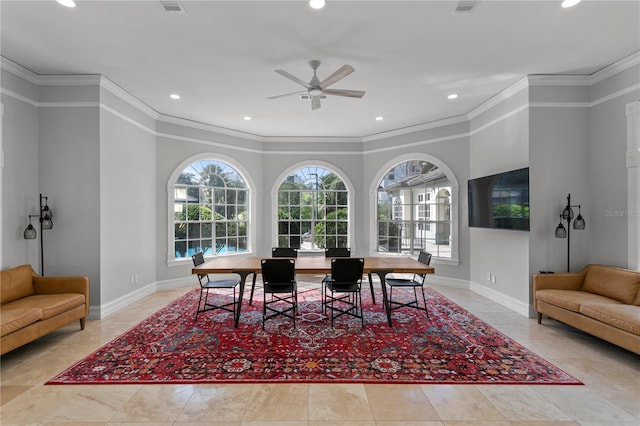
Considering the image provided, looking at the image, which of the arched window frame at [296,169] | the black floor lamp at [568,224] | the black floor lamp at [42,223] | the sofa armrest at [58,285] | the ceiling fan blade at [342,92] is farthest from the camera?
the arched window frame at [296,169]

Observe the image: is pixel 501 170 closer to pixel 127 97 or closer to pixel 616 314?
pixel 616 314

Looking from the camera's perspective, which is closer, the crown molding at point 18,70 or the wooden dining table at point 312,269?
the crown molding at point 18,70

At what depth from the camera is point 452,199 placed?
19.0 ft

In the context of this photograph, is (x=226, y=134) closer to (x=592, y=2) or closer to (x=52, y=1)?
(x=52, y=1)

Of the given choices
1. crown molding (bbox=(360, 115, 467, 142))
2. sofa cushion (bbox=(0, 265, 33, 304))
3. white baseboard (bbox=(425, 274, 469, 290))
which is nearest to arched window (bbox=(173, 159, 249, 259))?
sofa cushion (bbox=(0, 265, 33, 304))

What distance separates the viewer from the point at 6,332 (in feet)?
8.87

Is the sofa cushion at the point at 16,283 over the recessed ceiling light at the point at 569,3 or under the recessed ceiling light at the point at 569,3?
under

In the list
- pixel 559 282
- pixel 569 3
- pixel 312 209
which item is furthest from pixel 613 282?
pixel 312 209

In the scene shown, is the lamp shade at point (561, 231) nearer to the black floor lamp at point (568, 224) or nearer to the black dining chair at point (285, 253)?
the black floor lamp at point (568, 224)

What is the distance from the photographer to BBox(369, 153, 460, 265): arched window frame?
575 centimetres

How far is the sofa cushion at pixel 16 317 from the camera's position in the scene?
2.71 meters

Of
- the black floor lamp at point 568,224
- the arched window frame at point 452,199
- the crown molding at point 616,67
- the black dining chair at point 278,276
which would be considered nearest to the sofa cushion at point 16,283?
the black dining chair at point 278,276

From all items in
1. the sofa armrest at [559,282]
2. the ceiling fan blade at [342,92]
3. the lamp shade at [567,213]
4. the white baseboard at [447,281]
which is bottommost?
the white baseboard at [447,281]

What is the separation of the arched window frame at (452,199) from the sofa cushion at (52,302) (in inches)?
206
